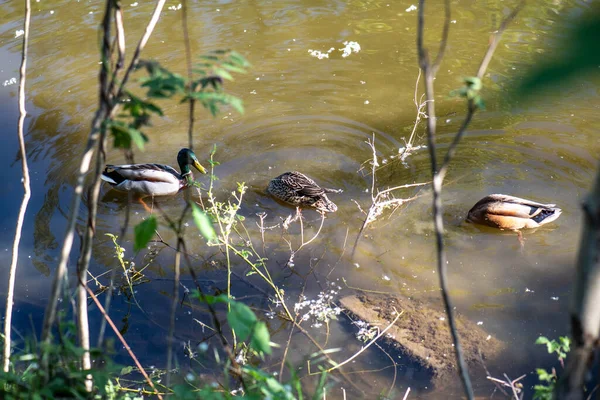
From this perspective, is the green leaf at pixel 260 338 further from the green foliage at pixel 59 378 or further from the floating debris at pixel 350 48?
the floating debris at pixel 350 48

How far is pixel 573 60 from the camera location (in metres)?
0.90

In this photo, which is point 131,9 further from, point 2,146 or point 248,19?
point 2,146

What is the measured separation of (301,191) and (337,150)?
107 cm

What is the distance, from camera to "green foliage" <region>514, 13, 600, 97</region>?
2.89 feet

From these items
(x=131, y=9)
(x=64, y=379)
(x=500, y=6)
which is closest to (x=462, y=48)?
(x=500, y=6)

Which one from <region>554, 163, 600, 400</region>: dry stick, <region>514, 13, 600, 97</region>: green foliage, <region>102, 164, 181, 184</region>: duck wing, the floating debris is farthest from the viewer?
the floating debris

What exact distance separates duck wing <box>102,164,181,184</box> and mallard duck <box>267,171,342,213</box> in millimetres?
Result: 1298

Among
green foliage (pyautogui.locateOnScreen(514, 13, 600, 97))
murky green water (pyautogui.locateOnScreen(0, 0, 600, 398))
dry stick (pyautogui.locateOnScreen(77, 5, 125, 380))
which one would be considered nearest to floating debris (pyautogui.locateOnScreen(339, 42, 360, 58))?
murky green water (pyautogui.locateOnScreen(0, 0, 600, 398))

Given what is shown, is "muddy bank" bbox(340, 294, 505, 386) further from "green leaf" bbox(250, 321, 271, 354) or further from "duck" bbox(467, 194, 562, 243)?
"green leaf" bbox(250, 321, 271, 354)

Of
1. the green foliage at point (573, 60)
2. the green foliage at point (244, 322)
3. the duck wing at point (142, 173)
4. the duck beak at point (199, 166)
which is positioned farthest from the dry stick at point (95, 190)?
the duck beak at point (199, 166)

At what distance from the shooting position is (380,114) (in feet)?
24.4

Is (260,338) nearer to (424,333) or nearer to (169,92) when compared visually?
(169,92)

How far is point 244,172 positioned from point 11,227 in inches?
99.6

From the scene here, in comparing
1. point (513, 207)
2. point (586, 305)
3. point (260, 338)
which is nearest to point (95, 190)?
point (260, 338)
